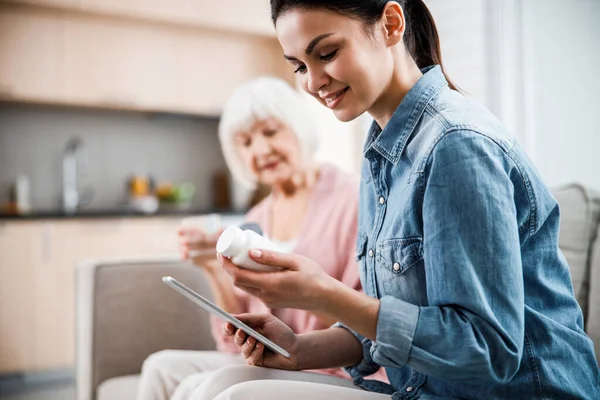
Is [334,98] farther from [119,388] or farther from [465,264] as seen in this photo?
[119,388]

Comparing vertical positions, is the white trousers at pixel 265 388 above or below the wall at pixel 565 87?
below

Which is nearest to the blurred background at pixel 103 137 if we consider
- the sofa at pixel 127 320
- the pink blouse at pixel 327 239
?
the pink blouse at pixel 327 239

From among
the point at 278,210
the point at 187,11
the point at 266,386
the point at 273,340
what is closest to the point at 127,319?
the point at 278,210

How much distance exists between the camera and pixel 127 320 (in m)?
1.78

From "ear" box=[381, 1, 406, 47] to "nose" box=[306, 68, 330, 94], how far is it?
0.35 feet

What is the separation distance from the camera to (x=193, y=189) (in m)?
4.61

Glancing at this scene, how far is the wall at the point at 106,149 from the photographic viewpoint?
3988mm

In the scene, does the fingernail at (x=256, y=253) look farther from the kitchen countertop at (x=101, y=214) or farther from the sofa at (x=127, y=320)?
the kitchen countertop at (x=101, y=214)

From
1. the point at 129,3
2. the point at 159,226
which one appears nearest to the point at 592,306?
the point at 159,226

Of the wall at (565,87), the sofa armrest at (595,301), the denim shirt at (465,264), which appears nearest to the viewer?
the denim shirt at (465,264)

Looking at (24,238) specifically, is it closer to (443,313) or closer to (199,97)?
(199,97)

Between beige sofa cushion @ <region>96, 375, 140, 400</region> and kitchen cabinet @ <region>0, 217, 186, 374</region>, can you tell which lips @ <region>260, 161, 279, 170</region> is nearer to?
beige sofa cushion @ <region>96, 375, 140, 400</region>

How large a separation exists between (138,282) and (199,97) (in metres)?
2.68

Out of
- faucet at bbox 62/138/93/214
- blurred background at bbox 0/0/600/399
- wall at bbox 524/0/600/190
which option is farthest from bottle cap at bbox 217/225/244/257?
faucet at bbox 62/138/93/214
